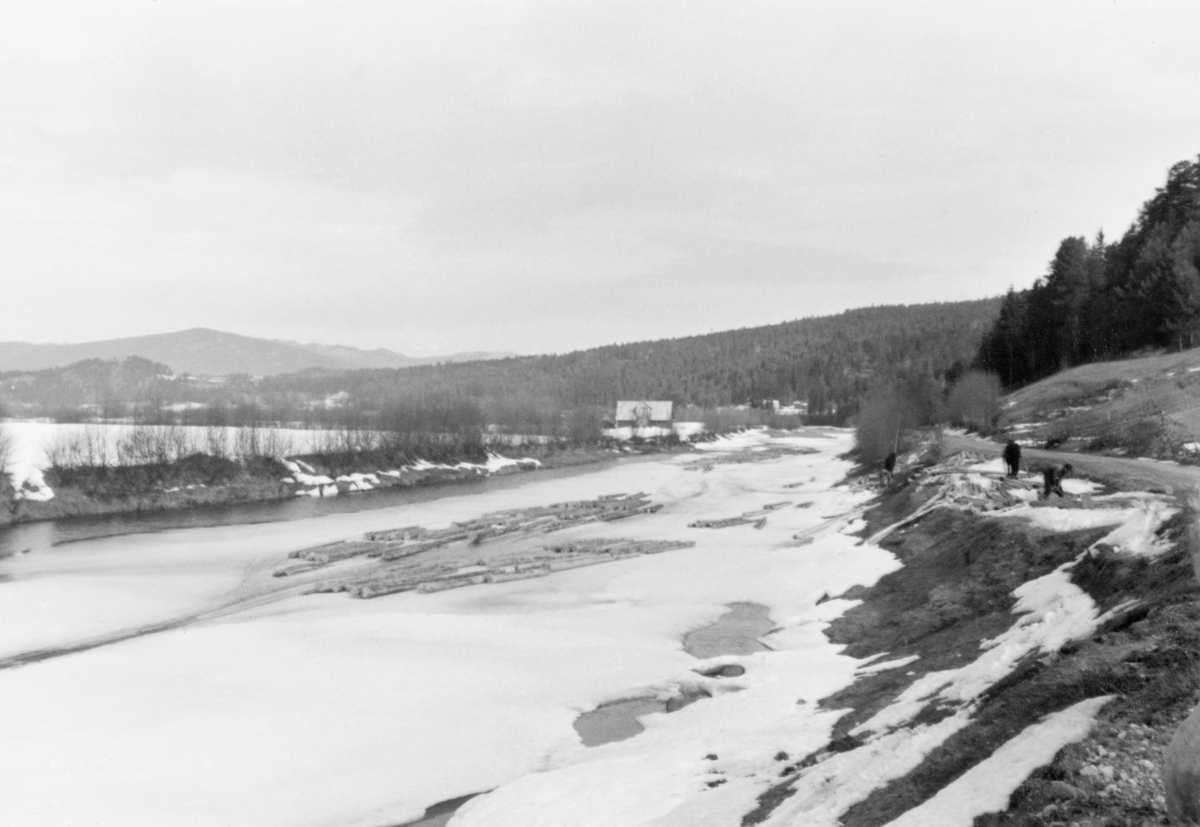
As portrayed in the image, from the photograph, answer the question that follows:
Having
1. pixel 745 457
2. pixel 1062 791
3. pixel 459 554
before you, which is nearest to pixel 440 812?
pixel 1062 791

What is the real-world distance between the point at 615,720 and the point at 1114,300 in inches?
2314

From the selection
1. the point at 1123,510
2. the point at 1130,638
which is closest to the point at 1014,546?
the point at 1123,510

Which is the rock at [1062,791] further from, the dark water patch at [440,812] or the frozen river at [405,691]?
the dark water patch at [440,812]

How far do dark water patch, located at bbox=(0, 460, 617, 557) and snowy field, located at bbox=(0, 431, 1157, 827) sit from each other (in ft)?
44.0

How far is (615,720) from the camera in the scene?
49.2ft

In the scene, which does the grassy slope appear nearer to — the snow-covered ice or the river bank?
the snow-covered ice

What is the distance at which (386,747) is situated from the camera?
46.6 ft

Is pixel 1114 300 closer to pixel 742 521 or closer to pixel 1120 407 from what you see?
pixel 1120 407

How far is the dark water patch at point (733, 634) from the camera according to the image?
1880cm

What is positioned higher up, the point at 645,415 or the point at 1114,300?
the point at 1114,300

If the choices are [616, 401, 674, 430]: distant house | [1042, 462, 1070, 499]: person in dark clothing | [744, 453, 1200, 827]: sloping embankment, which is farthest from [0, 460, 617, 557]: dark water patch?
[616, 401, 674, 430]: distant house

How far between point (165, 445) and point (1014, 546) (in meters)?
58.1

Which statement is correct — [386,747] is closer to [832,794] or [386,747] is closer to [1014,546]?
[832,794]

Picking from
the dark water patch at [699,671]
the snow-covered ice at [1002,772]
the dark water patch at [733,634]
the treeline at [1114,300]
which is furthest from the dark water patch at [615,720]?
the treeline at [1114,300]
